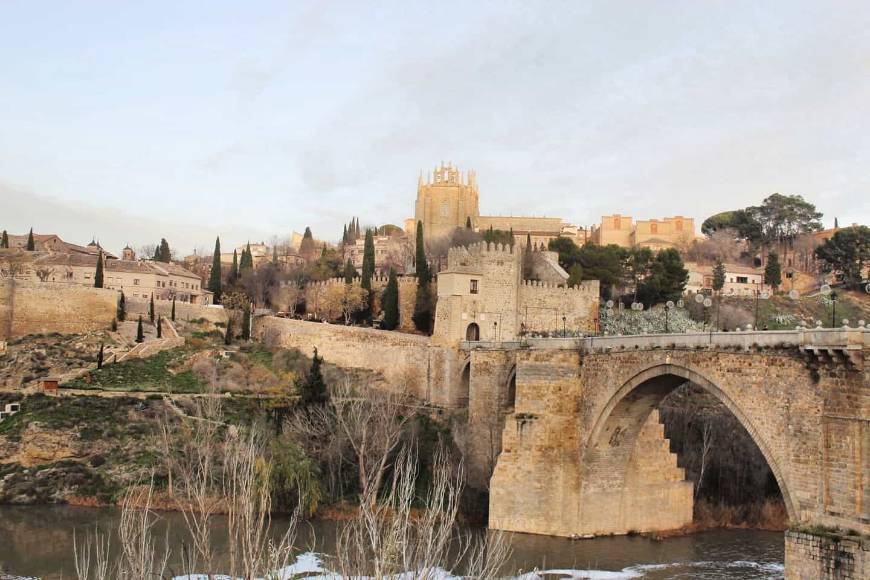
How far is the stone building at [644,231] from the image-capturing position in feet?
238

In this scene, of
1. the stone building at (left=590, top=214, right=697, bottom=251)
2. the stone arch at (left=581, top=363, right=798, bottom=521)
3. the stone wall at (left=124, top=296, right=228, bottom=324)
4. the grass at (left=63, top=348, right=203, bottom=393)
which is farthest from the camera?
the stone building at (left=590, top=214, right=697, bottom=251)

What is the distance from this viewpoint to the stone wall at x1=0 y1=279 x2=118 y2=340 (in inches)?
1508

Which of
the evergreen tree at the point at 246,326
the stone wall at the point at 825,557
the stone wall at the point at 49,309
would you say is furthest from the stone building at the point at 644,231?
the stone wall at the point at 825,557

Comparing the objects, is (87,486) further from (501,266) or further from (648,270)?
(648,270)

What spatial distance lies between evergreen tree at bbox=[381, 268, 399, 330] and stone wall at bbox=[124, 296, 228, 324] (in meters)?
9.56

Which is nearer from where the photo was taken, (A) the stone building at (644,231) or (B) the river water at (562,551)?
(B) the river water at (562,551)

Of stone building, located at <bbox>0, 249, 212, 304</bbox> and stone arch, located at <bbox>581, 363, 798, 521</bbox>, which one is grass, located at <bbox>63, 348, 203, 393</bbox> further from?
stone arch, located at <bbox>581, 363, 798, 521</bbox>

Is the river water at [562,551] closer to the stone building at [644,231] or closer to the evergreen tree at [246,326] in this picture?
the evergreen tree at [246,326]

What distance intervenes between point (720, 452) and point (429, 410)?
1074 centimetres

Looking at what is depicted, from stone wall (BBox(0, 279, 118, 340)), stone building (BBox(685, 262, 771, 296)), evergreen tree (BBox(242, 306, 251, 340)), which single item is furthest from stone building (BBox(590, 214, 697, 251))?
stone wall (BBox(0, 279, 118, 340))

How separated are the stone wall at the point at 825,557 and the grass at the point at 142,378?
80.0 feet

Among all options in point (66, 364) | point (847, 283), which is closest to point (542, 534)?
point (66, 364)

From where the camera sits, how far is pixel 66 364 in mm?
35156

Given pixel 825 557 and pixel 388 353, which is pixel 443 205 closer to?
pixel 388 353
